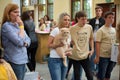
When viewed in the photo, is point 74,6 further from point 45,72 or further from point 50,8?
point 45,72

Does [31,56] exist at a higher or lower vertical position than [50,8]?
lower

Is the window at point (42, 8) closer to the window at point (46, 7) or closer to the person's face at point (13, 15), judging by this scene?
the window at point (46, 7)

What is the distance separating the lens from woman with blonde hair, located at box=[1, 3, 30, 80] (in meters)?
4.03

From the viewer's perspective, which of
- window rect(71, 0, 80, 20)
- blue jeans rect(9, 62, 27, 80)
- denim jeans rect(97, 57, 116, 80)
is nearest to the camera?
blue jeans rect(9, 62, 27, 80)

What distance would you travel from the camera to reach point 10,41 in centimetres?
408

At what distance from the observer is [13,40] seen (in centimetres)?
402

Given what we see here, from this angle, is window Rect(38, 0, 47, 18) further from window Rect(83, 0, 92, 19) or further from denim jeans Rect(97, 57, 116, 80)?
denim jeans Rect(97, 57, 116, 80)

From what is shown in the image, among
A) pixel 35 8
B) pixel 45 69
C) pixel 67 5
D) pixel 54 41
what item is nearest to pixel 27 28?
pixel 45 69

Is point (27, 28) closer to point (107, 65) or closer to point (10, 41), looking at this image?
point (107, 65)

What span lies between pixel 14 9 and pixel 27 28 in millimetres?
3558

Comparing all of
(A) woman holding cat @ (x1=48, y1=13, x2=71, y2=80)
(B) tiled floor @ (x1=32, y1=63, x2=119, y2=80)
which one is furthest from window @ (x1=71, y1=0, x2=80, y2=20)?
(A) woman holding cat @ (x1=48, y1=13, x2=71, y2=80)

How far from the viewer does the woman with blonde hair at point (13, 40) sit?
13.2 feet

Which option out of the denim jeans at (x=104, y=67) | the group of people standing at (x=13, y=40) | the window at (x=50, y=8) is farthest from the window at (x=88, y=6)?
the group of people standing at (x=13, y=40)


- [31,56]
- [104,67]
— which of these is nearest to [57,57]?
[104,67]
